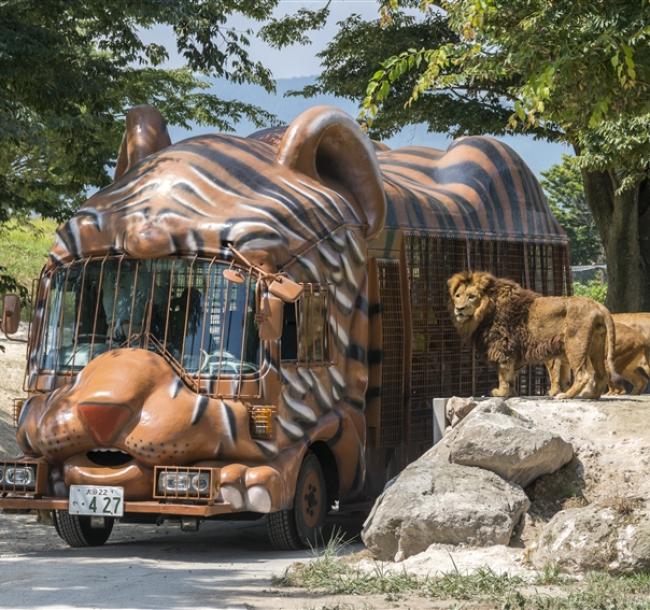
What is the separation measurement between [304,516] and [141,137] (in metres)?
3.74

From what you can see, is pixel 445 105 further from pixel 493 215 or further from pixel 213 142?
pixel 213 142

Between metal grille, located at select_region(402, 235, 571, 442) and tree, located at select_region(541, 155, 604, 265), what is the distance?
4981cm

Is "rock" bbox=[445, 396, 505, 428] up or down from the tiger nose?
up

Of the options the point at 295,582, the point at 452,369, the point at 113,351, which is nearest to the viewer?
the point at 295,582

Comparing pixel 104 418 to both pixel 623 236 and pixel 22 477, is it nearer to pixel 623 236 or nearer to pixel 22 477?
pixel 22 477

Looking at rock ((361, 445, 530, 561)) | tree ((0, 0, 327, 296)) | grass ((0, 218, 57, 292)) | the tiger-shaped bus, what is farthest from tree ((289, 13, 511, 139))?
rock ((361, 445, 530, 561))

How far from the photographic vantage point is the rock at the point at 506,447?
1121 cm

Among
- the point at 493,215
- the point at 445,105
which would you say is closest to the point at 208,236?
the point at 493,215

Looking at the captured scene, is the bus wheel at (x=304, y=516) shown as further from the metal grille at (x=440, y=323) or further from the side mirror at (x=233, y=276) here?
the metal grille at (x=440, y=323)

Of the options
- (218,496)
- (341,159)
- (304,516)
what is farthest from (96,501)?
(341,159)

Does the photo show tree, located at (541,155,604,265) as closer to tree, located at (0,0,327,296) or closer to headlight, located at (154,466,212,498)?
tree, located at (0,0,327,296)

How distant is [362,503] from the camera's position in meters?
13.1

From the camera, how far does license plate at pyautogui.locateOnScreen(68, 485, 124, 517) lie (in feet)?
36.2

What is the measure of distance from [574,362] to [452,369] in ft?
7.79
